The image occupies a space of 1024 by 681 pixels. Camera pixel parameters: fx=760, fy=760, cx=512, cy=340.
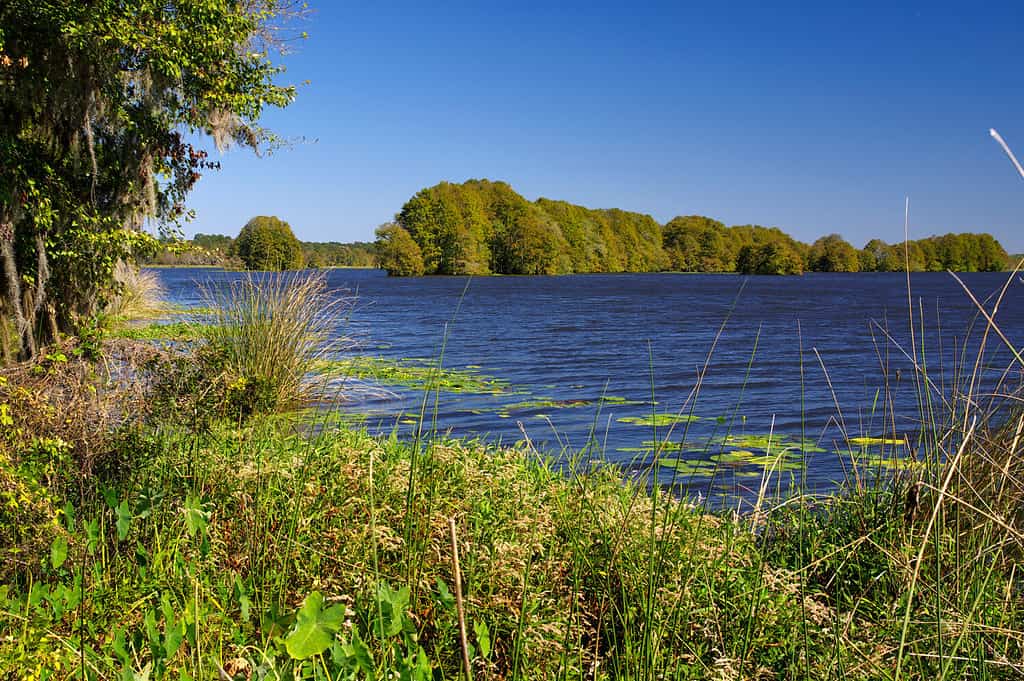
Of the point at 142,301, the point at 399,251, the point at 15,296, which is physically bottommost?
the point at 142,301

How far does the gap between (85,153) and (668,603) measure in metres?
6.76

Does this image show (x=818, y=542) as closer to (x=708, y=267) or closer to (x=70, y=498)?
(x=70, y=498)

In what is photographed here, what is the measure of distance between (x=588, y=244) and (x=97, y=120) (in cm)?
12422

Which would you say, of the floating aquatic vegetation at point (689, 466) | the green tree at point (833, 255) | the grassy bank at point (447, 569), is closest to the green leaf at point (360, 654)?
the grassy bank at point (447, 569)

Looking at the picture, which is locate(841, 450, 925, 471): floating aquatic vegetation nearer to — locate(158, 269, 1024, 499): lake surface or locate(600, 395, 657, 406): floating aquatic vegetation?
locate(158, 269, 1024, 499): lake surface

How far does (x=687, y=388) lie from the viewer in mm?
13422

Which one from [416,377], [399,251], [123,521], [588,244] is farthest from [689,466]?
[588,244]

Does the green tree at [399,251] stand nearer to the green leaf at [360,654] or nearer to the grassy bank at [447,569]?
the grassy bank at [447,569]

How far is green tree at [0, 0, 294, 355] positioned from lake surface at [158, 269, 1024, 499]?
2548 mm

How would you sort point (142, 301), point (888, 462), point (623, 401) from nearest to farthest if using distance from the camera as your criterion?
point (888, 462)
point (623, 401)
point (142, 301)

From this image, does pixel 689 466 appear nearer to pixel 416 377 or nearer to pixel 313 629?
pixel 313 629

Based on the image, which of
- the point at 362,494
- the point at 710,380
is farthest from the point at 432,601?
the point at 710,380

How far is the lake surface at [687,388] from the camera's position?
20.7 feet

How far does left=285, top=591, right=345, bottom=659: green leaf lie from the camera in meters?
1.65
